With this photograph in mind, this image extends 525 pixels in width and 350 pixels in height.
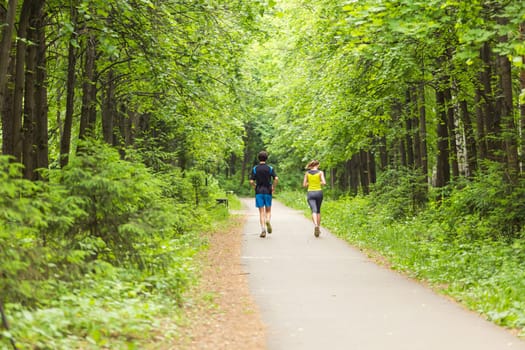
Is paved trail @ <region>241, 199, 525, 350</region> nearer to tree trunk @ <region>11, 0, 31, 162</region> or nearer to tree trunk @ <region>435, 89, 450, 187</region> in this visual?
tree trunk @ <region>11, 0, 31, 162</region>

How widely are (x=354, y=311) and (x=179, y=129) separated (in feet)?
42.3

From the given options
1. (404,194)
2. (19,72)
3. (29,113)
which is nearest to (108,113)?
(29,113)

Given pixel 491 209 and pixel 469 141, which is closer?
pixel 491 209

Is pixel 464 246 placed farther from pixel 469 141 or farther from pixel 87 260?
pixel 87 260

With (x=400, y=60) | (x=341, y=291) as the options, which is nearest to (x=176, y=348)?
(x=341, y=291)

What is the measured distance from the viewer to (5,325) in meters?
4.77

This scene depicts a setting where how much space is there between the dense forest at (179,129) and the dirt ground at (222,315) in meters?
0.39

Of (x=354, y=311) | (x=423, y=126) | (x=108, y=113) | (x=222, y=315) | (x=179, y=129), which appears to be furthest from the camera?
(x=179, y=129)

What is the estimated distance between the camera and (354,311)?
25.7ft

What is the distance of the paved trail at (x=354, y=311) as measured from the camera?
Result: 21.1 ft

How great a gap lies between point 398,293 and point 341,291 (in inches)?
32.4

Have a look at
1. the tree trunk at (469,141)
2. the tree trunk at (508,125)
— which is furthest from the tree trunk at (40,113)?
the tree trunk at (469,141)

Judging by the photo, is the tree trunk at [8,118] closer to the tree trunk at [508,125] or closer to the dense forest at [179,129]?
the dense forest at [179,129]

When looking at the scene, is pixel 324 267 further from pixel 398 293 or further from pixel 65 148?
pixel 65 148
